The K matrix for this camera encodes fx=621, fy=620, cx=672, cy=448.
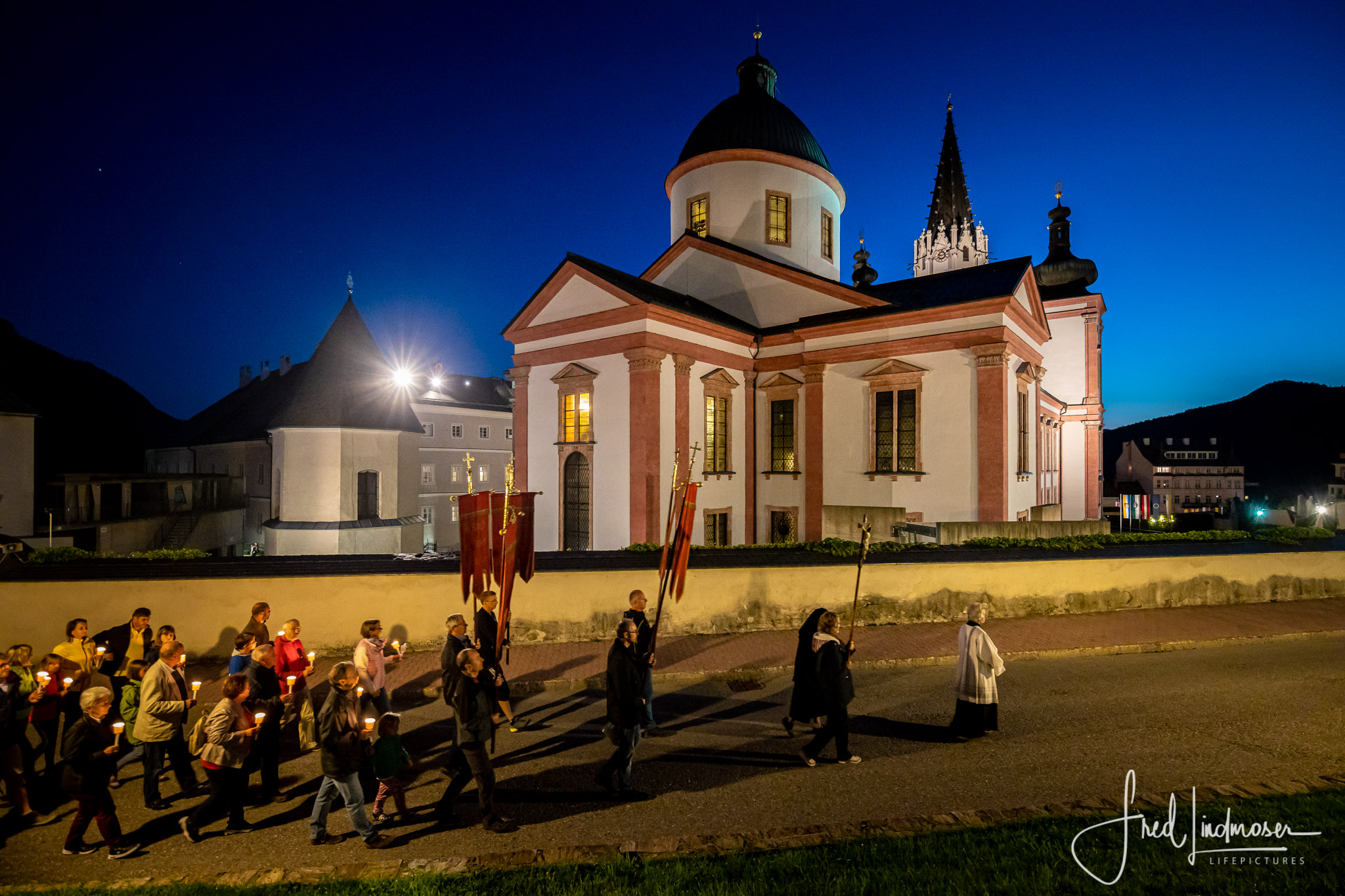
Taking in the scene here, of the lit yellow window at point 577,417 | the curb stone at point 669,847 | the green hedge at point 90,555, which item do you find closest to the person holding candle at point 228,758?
the curb stone at point 669,847

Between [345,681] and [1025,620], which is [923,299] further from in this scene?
[345,681]

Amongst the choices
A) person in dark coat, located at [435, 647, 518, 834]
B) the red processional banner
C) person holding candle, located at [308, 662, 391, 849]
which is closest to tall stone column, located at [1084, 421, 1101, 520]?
the red processional banner

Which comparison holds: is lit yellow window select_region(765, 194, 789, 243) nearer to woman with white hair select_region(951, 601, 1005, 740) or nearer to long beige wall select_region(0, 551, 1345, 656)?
long beige wall select_region(0, 551, 1345, 656)

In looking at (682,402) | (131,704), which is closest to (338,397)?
(682,402)

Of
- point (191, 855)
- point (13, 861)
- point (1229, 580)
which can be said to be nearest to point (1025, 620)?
point (1229, 580)

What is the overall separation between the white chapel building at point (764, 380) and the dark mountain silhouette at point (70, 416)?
40.2 meters

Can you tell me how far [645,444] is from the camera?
59.7 feet

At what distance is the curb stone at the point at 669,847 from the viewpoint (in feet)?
15.0

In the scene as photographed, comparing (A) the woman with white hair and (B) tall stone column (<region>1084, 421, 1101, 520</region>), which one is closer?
(A) the woman with white hair

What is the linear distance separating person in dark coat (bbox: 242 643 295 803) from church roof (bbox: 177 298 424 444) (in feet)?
85.2

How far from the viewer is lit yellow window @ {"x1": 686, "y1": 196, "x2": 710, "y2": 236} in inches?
976

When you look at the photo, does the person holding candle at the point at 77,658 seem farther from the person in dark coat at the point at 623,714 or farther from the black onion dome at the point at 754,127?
the black onion dome at the point at 754,127

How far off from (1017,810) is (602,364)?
16026mm

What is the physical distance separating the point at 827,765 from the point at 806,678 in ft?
2.87
